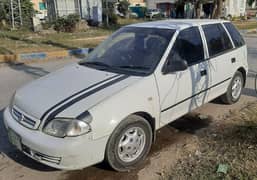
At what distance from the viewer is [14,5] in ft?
65.8

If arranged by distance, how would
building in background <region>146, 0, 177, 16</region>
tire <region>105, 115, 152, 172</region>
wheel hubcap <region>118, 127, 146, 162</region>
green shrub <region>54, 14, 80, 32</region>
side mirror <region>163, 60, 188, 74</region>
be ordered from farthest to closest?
1. building in background <region>146, 0, 177, 16</region>
2. green shrub <region>54, 14, 80, 32</region>
3. side mirror <region>163, 60, 188, 74</region>
4. wheel hubcap <region>118, 127, 146, 162</region>
5. tire <region>105, 115, 152, 172</region>

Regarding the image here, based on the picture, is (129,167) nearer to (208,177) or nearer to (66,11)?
(208,177)

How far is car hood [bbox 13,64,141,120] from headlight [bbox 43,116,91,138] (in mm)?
136

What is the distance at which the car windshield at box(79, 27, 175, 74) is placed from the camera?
3.64 meters

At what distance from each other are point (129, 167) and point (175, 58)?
151 cm

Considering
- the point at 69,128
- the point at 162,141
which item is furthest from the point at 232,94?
the point at 69,128

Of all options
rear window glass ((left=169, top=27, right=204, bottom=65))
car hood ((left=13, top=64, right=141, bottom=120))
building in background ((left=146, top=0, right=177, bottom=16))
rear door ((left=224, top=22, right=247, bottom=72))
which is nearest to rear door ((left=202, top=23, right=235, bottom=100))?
rear door ((left=224, top=22, right=247, bottom=72))

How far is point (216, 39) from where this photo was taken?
462cm

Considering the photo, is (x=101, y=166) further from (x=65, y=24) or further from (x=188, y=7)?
(x=188, y=7)

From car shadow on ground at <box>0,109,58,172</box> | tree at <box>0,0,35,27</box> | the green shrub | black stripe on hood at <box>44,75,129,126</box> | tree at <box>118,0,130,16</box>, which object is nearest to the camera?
black stripe on hood at <box>44,75,129,126</box>

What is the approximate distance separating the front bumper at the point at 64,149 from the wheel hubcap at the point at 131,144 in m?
0.30

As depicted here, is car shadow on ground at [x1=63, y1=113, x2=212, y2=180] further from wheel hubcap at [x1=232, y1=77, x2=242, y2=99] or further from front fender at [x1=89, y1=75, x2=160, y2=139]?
wheel hubcap at [x1=232, y1=77, x2=242, y2=99]

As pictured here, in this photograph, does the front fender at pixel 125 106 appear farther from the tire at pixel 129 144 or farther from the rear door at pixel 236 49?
the rear door at pixel 236 49

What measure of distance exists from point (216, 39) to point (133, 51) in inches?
62.4
